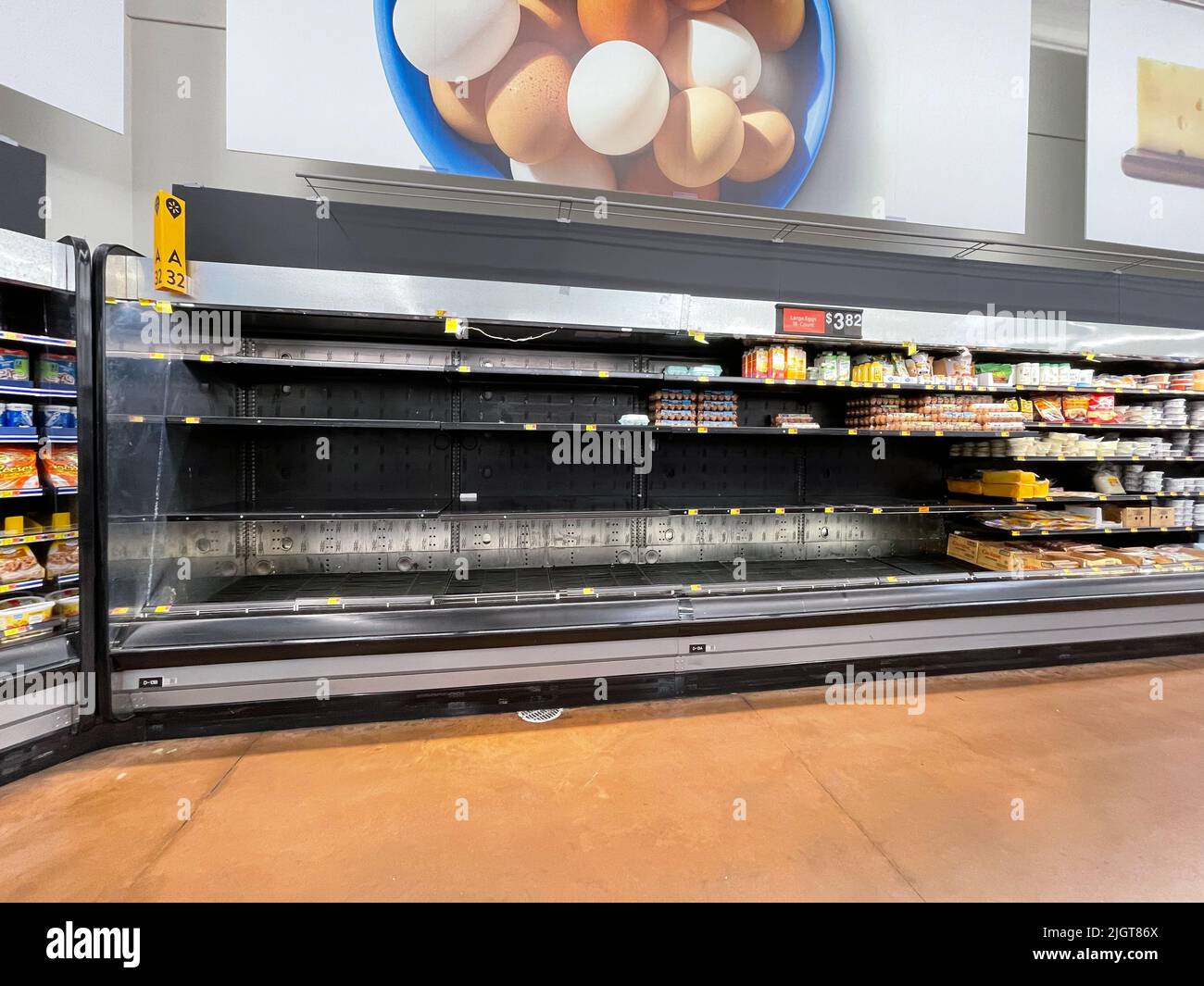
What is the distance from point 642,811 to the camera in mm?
1863

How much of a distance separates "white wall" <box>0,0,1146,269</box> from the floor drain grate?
3.01 metres

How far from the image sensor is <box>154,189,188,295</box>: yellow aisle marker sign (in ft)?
7.00

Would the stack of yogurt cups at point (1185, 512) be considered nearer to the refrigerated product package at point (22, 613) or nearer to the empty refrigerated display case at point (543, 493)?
the empty refrigerated display case at point (543, 493)

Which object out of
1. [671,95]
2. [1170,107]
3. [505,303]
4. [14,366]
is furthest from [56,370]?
[1170,107]

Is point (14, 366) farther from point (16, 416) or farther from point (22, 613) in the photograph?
point (22, 613)

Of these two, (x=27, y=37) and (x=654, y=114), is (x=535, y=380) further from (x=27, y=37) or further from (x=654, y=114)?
(x=27, y=37)

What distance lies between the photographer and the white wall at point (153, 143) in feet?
9.17

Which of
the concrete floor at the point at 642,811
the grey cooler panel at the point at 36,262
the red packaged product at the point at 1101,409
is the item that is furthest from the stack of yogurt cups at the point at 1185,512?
the grey cooler panel at the point at 36,262

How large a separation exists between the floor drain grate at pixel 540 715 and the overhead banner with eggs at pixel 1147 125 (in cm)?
454

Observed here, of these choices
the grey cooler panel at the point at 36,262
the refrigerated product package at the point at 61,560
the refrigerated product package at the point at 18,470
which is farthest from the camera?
the refrigerated product package at the point at 61,560

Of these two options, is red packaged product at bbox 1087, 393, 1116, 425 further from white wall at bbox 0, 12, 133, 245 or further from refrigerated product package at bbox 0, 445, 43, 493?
white wall at bbox 0, 12, 133, 245

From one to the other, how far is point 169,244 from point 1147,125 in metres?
5.84

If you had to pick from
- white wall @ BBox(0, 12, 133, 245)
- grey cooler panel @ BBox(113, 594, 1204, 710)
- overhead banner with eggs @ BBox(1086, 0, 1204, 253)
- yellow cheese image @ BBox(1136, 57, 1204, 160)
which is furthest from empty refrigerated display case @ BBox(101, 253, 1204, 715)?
yellow cheese image @ BBox(1136, 57, 1204, 160)
